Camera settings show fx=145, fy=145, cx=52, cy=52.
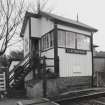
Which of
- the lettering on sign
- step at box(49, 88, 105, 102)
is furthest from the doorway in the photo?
step at box(49, 88, 105, 102)

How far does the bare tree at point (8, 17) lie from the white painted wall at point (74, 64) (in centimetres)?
566

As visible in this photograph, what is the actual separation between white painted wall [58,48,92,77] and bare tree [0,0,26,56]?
18.6 feet


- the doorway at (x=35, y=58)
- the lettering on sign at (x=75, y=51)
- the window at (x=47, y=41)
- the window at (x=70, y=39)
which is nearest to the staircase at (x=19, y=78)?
the doorway at (x=35, y=58)

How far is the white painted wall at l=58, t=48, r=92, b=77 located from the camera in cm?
1005

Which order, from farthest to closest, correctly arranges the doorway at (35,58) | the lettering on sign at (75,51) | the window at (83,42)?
the window at (83,42)
the doorway at (35,58)
the lettering on sign at (75,51)

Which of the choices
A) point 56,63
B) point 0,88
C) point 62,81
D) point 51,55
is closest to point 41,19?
point 51,55

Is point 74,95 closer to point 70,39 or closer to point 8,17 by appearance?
point 70,39

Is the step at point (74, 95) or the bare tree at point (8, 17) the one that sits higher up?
the bare tree at point (8, 17)

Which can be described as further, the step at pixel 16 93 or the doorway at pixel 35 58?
the doorway at pixel 35 58

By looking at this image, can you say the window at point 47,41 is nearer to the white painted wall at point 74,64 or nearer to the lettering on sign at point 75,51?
the white painted wall at point 74,64

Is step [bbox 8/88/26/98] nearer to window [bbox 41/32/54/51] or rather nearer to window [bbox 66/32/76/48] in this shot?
window [bbox 41/32/54/51]

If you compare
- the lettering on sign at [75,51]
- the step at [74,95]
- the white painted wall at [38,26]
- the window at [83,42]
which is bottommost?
the step at [74,95]

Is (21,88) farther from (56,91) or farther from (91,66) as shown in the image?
(91,66)

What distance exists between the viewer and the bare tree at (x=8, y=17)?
12.7 meters
